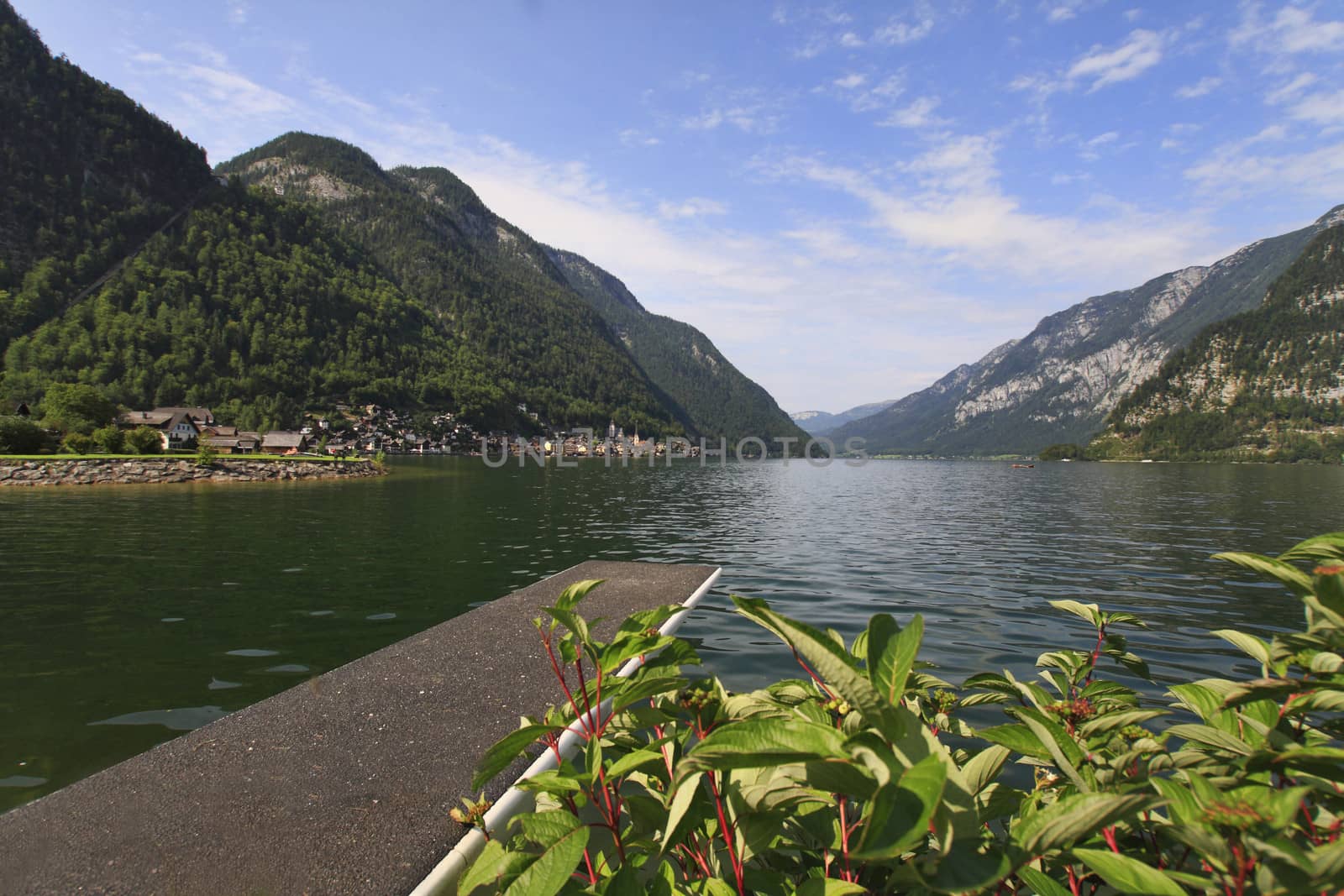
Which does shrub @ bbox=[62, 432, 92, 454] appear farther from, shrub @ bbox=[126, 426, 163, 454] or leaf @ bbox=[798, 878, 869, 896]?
leaf @ bbox=[798, 878, 869, 896]

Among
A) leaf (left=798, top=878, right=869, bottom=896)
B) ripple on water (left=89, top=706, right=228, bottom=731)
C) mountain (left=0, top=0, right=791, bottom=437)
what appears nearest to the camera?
leaf (left=798, top=878, right=869, bottom=896)

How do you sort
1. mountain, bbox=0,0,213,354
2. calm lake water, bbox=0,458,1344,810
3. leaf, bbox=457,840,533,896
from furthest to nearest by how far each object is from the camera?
mountain, bbox=0,0,213,354, calm lake water, bbox=0,458,1344,810, leaf, bbox=457,840,533,896

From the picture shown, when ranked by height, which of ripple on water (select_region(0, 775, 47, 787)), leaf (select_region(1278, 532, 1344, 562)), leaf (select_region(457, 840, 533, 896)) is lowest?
ripple on water (select_region(0, 775, 47, 787))

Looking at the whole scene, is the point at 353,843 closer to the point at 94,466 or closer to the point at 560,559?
the point at 560,559

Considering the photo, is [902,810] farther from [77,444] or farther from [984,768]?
[77,444]

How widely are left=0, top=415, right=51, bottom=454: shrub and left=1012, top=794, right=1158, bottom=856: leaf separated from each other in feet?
212

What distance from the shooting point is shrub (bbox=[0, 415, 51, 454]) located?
43.2 m

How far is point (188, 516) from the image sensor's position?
24.4 metres

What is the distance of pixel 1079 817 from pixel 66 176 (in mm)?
192530

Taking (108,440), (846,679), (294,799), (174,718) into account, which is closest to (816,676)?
(846,679)

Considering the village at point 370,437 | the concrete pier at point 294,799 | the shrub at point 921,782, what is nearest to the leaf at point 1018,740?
the shrub at point 921,782

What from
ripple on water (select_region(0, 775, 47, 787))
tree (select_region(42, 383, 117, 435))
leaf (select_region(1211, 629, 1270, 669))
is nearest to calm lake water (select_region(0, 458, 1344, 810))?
ripple on water (select_region(0, 775, 47, 787))

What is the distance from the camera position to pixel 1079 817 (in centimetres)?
104

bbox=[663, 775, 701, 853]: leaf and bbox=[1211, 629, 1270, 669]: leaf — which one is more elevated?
bbox=[1211, 629, 1270, 669]: leaf
